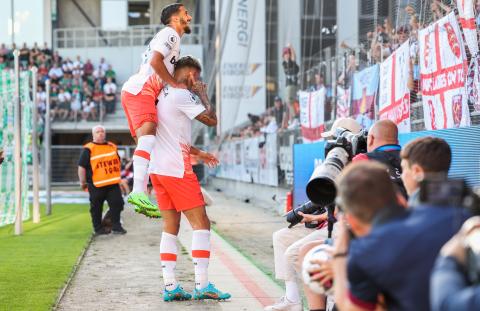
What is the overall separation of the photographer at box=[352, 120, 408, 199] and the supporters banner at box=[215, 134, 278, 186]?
1299 cm

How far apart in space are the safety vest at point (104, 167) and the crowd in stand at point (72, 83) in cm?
2482

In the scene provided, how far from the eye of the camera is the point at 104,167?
518 inches

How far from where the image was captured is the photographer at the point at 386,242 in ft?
8.86

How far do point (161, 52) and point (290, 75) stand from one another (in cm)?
1055

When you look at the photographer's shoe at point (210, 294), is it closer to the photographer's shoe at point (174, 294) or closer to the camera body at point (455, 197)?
the photographer's shoe at point (174, 294)

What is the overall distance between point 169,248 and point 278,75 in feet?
39.0

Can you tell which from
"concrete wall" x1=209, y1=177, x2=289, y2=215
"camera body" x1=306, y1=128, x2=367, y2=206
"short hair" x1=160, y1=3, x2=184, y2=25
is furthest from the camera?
"concrete wall" x1=209, y1=177, x2=289, y2=215

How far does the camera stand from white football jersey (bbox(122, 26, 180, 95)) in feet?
21.5

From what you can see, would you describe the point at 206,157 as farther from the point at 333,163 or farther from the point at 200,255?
the point at 333,163

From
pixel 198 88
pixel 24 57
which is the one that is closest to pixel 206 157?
pixel 198 88

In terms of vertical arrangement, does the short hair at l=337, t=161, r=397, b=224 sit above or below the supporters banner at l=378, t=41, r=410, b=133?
below

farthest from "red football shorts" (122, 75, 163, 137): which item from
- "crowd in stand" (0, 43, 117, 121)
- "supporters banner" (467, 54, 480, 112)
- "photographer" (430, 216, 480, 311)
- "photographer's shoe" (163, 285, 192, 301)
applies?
"crowd in stand" (0, 43, 117, 121)

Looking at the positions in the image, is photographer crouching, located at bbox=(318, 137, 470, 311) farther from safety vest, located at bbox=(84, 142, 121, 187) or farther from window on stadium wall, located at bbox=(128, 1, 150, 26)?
window on stadium wall, located at bbox=(128, 1, 150, 26)

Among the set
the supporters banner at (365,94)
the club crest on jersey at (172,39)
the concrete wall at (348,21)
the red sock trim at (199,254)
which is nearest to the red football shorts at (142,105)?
the club crest on jersey at (172,39)
